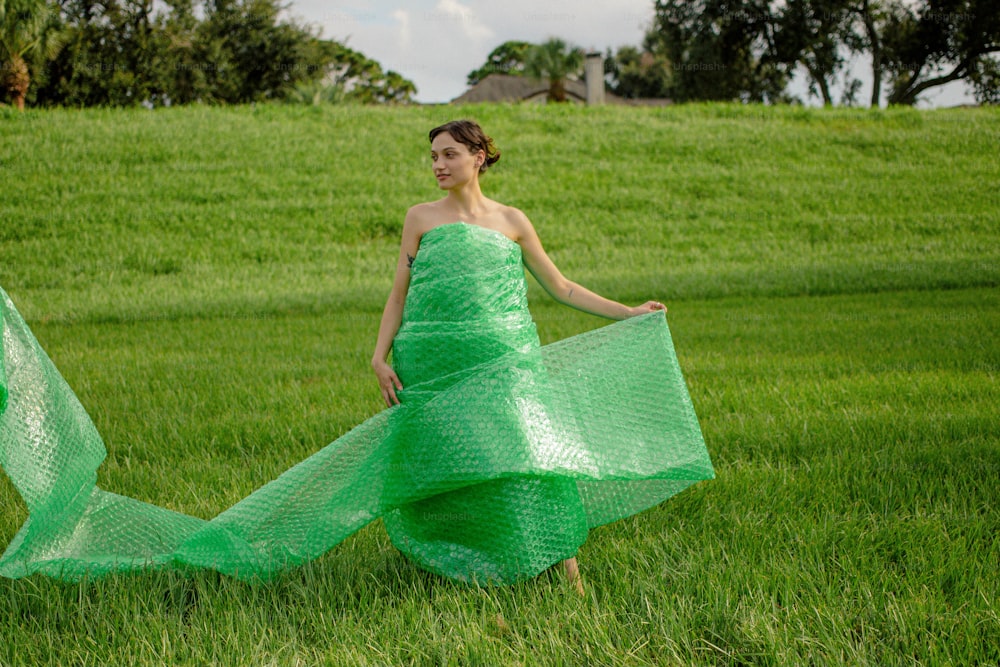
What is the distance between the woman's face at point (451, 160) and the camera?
3143 mm

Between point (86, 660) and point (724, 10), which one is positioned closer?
point (86, 660)

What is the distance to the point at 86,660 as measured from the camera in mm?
2543

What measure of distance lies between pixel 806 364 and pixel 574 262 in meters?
9.38

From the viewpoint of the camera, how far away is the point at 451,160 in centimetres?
315

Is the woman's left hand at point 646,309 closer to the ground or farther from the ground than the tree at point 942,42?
closer to the ground

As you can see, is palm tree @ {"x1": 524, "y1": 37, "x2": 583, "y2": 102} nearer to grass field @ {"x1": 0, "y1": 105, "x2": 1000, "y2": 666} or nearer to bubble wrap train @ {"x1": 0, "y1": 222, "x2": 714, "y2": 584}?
grass field @ {"x1": 0, "y1": 105, "x2": 1000, "y2": 666}

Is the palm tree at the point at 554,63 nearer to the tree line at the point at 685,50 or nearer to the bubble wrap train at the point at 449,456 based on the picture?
the tree line at the point at 685,50

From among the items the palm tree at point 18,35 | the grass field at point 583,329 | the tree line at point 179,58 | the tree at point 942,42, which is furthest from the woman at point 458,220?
the tree at point 942,42

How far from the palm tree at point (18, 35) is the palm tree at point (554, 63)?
859 inches

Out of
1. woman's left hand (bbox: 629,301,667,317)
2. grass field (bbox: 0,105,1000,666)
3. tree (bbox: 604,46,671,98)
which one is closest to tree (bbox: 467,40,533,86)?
tree (bbox: 604,46,671,98)

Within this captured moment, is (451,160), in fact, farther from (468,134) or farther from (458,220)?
(458,220)

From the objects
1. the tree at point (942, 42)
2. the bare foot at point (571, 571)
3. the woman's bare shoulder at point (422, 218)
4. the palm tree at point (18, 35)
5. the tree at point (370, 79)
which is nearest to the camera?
the bare foot at point (571, 571)

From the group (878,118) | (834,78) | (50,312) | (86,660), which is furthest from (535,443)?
(834,78)

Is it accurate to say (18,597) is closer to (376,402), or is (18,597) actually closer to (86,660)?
(86,660)
